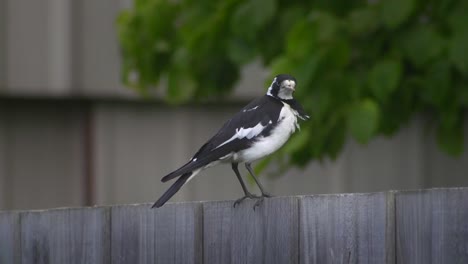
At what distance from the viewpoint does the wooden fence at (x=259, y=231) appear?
13.5 feet

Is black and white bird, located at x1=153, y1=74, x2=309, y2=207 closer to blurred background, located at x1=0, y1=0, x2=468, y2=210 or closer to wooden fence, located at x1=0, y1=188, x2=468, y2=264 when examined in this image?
wooden fence, located at x1=0, y1=188, x2=468, y2=264

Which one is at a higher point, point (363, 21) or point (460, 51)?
point (363, 21)

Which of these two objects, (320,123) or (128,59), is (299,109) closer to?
(320,123)

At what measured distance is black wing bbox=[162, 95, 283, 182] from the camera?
15.4 feet

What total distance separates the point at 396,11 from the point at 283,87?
2.04 metres

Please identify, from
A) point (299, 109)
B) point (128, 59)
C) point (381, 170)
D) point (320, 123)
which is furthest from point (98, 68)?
point (299, 109)

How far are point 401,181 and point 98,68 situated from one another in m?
2.95

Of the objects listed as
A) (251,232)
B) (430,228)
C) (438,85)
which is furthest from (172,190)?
(438,85)

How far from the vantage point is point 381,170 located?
35.0ft

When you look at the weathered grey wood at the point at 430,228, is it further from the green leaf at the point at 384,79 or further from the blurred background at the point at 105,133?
the blurred background at the point at 105,133

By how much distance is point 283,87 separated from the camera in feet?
15.7

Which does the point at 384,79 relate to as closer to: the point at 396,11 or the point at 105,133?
the point at 396,11

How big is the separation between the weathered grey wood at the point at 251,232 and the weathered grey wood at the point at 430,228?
377 mm

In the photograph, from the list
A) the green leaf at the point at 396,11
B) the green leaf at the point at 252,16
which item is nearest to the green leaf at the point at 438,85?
the green leaf at the point at 396,11
